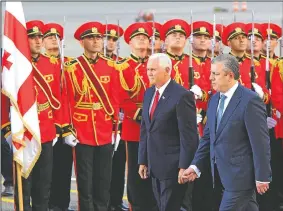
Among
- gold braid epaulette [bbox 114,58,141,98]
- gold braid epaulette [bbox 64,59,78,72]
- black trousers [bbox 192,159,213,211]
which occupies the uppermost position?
gold braid epaulette [bbox 64,59,78,72]

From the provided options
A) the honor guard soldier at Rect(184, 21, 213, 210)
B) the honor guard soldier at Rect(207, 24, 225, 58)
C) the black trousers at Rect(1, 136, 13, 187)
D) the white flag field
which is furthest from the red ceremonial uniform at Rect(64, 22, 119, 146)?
the black trousers at Rect(1, 136, 13, 187)

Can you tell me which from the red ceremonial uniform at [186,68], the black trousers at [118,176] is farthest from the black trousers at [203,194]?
the black trousers at [118,176]

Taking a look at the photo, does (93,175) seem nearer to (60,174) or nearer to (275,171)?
(60,174)

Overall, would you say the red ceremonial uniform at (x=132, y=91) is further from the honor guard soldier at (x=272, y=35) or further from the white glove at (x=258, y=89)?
the honor guard soldier at (x=272, y=35)

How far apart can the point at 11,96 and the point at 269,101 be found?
9.70 ft

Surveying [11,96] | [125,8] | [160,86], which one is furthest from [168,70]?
[125,8]

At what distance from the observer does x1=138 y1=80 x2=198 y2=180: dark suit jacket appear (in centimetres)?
832

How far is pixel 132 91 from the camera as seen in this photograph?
9.94 m

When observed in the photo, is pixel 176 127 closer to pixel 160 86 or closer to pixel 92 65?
pixel 160 86

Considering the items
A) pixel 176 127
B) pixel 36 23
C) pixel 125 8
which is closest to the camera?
pixel 176 127

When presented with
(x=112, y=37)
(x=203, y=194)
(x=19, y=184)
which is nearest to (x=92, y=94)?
(x=19, y=184)

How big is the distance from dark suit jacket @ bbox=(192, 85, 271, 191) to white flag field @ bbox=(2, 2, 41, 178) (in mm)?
1784

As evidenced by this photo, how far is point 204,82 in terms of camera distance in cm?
1016

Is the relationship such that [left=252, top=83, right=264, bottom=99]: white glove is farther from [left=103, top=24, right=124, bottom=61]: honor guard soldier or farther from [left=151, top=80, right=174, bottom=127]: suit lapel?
[left=151, top=80, right=174, bottom=127]: suit lapel
